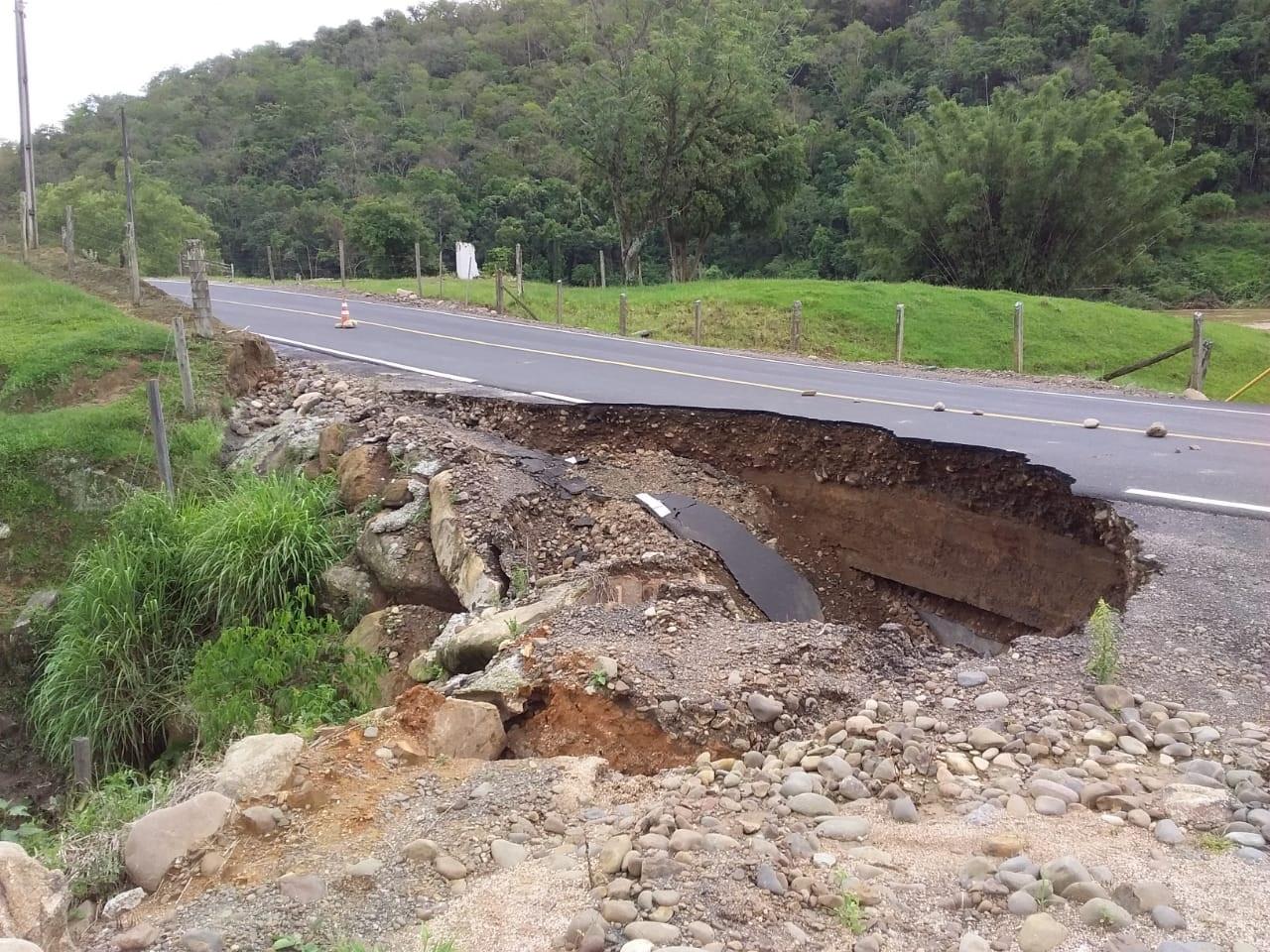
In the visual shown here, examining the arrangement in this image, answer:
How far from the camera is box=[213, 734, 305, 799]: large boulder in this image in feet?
12.5

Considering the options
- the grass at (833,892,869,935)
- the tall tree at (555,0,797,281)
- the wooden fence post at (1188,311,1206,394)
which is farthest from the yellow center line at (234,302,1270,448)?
the tall tree at (555,0,797,281)

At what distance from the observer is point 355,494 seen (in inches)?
329

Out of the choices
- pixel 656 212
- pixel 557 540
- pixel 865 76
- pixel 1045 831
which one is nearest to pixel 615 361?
pixel 557 540

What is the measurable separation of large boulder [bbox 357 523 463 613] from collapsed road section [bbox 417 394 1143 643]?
1.87 metres

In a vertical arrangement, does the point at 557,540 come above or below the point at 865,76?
below

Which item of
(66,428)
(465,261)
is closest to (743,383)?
(66,428)

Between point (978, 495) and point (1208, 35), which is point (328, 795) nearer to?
point (978, 495)

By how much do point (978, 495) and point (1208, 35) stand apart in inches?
2351

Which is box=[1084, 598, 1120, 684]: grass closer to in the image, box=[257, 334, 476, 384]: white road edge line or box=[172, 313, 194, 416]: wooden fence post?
box=[257, 334, 476, 384]: white road edge line

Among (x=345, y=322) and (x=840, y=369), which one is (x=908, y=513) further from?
(x=345, y=322)

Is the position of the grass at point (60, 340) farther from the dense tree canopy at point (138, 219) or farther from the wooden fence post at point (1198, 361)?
the dense tree canopy at point (138, 219)

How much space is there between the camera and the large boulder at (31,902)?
298 centimetres

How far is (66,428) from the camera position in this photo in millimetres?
9773

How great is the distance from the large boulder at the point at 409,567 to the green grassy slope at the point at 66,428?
10.2 ft
